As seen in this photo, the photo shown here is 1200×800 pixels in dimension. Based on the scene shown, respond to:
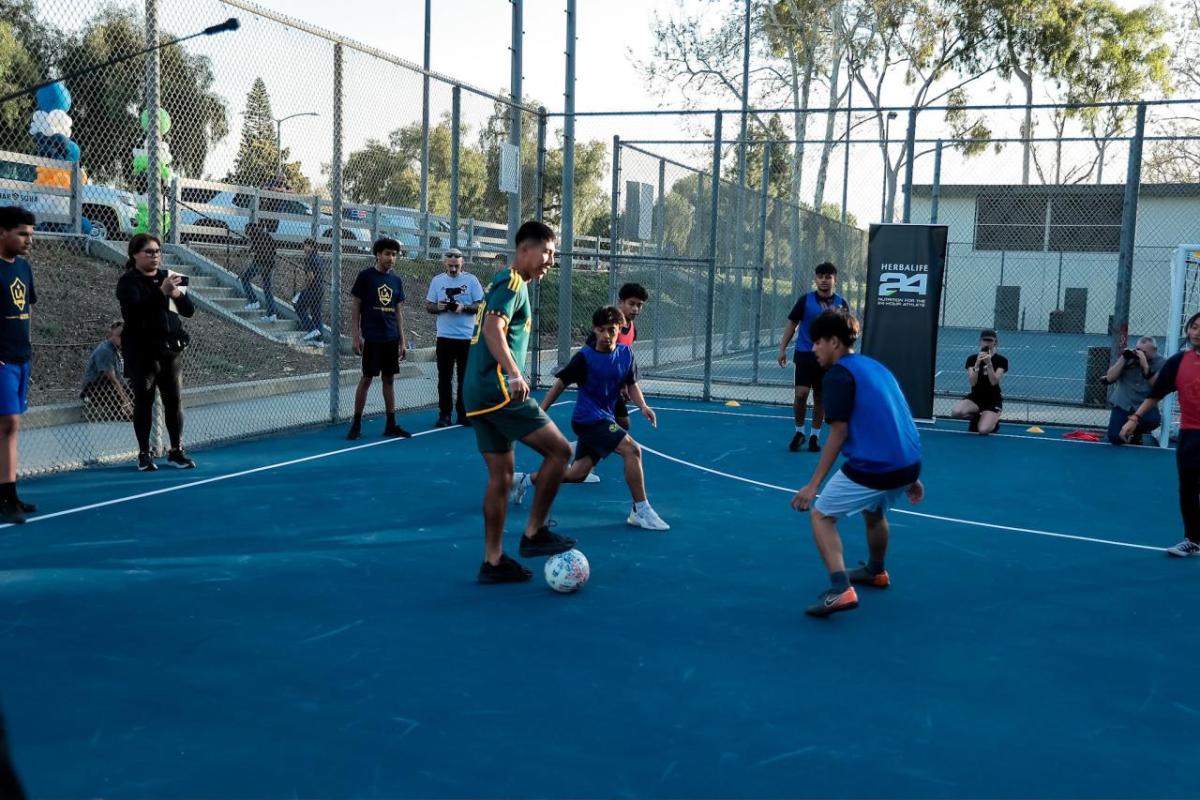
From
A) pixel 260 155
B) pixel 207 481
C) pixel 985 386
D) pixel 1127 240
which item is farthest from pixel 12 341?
pixel 1127 240

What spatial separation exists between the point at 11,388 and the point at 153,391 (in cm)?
191

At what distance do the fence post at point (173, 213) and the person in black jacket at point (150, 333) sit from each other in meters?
6.12

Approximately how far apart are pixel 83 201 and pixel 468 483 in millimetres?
9869

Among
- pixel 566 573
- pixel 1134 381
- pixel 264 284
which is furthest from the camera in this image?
pixel 264 284

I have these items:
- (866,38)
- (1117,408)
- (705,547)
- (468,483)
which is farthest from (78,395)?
(866,38)

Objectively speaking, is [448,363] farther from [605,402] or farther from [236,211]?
[236,211]

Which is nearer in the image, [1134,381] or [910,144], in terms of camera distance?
[1134,381]

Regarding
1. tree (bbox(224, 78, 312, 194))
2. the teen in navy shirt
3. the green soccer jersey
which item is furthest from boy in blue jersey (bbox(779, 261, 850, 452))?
the teen in navy shirt

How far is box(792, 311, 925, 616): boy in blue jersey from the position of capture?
5.39 metres

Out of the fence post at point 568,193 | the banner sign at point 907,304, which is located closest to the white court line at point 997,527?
the banner sign at point 907,304

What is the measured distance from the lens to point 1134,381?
1162cm

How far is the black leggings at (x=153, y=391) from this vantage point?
8742 millimetres

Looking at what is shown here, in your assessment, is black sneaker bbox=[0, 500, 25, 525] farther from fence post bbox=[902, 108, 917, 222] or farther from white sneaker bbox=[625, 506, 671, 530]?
fence post bbox=[902, 108, 917, 222]

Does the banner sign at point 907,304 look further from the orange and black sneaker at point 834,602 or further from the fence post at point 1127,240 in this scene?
the orange and black sneaker at point 834,602
